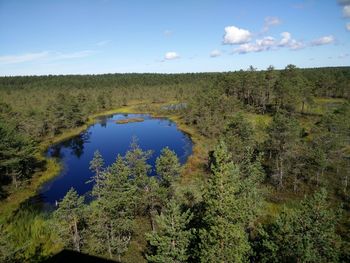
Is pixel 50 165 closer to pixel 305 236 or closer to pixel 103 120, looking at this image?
→ pixel 305 236

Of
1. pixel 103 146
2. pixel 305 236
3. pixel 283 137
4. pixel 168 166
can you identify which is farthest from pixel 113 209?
pixel 103 146

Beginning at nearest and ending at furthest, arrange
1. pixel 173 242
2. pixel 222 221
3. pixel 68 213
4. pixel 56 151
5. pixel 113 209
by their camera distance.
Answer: pixel 222 221 < pixel 173 242 < pixel 68 213 < pixel 113 209 < pixel 56 151

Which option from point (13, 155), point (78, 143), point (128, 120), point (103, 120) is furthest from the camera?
point (103, 120)

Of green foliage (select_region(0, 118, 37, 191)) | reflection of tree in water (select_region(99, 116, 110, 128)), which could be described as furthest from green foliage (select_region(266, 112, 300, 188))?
reflection of tree in water (select_region(99, 116, 110, 128))

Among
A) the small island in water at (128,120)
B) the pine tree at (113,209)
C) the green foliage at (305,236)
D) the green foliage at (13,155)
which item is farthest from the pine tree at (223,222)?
the small island in water at (128,120)

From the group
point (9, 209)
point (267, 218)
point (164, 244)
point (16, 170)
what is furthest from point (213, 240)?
point (16, 170)

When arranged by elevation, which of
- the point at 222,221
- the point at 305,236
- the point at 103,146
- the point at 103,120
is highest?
the point at 222,221

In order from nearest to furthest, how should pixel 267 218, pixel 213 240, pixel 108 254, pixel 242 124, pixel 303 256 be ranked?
pixel 303 256
pixel 213 240
pixel 108 254
pixel 267 218
pixel 242 124

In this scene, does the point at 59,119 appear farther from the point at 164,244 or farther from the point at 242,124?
the point at 164,244

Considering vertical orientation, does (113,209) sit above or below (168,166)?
below
